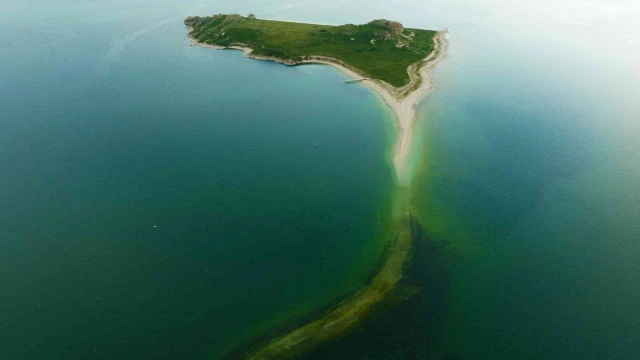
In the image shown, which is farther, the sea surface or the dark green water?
the sea surface

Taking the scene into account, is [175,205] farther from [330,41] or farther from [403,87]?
[330,41]

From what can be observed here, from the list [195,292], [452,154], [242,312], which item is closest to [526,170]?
Answer: [452,154]

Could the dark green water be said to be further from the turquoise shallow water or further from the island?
the turquoise shallow water

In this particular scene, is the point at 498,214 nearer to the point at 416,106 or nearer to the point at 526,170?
the point at 526,170

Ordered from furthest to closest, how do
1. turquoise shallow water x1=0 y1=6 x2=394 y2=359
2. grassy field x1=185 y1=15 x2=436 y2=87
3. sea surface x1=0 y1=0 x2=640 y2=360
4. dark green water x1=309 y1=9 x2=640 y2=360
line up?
1. grassy field x1=185 y1=15 x2=436 y2=87
2. turquoise shallow water x1=0 y1=6 x2=394 y2=359
3. sea surface x1=0 y1=0 x2=640 y2=360
4. dark green water x1=309 y1=9 x2=640 y2=360

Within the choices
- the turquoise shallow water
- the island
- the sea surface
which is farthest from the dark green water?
the turquoise shallow water

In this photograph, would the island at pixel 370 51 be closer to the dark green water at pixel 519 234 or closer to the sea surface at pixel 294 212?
the sea surface at pixel 294 212

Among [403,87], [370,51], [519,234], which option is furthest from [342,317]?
[370,51]
